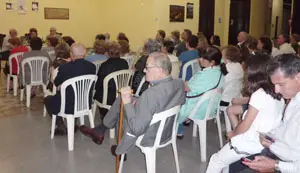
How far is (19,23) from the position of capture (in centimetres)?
1034

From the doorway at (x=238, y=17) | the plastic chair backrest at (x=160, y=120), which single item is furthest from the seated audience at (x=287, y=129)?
the doorway at (x=238, y=17)

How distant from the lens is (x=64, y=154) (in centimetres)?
350

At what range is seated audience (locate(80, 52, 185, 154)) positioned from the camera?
8.21 ft

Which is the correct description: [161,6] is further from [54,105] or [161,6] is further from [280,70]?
[280,70]

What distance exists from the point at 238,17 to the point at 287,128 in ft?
38.3

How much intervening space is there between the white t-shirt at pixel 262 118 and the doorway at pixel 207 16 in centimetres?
991

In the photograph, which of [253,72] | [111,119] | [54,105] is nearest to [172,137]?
[111,119]

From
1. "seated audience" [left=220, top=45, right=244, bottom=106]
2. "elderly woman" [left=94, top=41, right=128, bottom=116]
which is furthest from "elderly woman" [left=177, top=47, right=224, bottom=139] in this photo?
"elderly woman" [left=94, top=41, right=128, bottom=116]

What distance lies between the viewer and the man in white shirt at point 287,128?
76.5 inches

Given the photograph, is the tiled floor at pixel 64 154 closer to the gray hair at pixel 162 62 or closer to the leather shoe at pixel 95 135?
the leather shoe at pixel 95 135

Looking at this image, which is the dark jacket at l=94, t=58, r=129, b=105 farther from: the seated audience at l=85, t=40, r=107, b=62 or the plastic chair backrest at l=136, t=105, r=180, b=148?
the plastic chair backrest at l=136, t=105, r=180, b=148

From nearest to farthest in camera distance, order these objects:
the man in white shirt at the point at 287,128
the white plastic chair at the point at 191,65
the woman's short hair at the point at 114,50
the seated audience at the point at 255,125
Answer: the man in white shirt at the point at 287,128 → the seated audience at the point at 255,125 → the woman's short hair at the point at 114,50 → the white plastic chair at the point at 191,65

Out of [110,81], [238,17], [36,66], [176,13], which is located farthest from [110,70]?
[238,17]

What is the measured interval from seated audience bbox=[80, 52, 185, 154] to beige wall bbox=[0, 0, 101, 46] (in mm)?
8685
